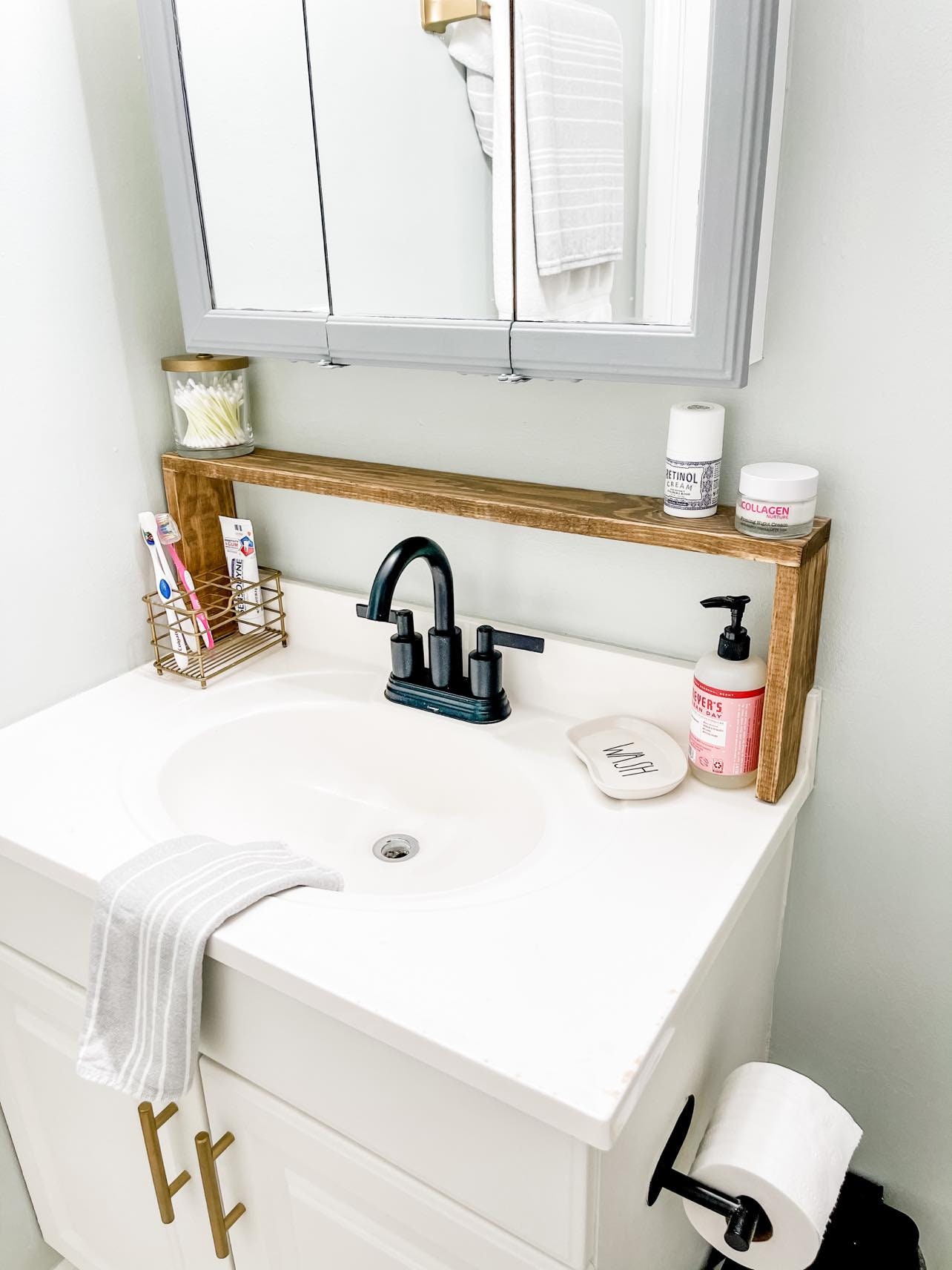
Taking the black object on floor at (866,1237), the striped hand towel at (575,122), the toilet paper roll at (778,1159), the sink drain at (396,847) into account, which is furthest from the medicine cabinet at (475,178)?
the black object on floor at (866,1237)

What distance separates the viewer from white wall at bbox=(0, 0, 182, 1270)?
1009mm

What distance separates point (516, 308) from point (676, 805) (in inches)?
20.1

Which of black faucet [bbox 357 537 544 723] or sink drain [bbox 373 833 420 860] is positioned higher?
black faucet [bbox 357 537 544 723]

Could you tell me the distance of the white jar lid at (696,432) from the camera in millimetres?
867

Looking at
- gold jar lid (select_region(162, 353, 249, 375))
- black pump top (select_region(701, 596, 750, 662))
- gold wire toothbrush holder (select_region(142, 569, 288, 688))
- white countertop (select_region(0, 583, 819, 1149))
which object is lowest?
white countertop (select_region(0, 583, 819, 1149))

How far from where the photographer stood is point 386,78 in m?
0.94

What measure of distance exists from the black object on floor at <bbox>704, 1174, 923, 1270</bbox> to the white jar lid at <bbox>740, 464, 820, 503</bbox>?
0.82 meters

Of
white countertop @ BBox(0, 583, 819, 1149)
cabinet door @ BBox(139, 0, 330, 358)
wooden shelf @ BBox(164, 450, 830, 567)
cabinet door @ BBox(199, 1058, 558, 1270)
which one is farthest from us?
cabinet door @ BBox(139, 0, 330, 358)

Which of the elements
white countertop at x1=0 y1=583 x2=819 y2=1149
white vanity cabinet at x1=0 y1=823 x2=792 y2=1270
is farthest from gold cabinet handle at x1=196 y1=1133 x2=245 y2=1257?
white countertop at x1=0 y1=583 x2=819 y2=1149

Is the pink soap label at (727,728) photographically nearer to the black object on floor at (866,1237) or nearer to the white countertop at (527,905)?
the white countertop at (527,905)

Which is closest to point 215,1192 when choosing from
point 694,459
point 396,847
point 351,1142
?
point 351,1142

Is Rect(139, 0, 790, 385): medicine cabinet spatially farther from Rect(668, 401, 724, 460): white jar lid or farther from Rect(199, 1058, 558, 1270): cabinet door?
Rect(199, 1058, 558, 1270): cabinet door

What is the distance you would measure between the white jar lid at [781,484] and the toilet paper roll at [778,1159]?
1.73 feet

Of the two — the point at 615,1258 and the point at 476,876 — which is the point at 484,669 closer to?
the point at 476,876
